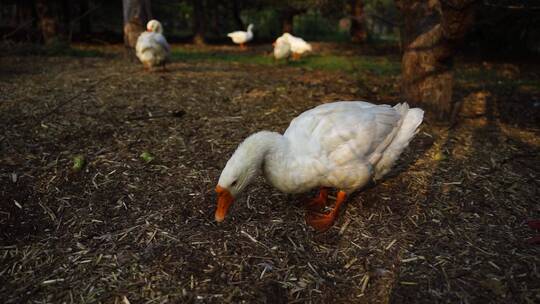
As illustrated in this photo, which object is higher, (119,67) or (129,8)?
(129,8)

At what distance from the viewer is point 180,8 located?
60.2 feet

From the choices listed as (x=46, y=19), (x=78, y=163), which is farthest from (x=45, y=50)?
(x=78, y=163)

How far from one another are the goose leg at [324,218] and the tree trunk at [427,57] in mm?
2447

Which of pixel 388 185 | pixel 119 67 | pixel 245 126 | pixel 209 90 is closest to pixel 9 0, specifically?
pixel 119 67

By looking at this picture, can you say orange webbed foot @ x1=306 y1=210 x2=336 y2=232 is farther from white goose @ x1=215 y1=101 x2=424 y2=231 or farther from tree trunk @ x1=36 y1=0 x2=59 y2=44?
tree trunk @ x1=36 y1=0 x2=59 y2=44

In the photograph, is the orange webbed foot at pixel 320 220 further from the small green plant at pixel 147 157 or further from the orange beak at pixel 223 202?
the small green plant at pixel 147 157

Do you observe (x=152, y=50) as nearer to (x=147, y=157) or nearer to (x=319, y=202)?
(x=147, y=157)

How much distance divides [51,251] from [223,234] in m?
1.20

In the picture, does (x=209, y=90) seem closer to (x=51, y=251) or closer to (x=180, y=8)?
(x=51, y=251)

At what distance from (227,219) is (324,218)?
78 centimetres

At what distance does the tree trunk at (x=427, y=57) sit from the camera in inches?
174

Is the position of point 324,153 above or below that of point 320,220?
above

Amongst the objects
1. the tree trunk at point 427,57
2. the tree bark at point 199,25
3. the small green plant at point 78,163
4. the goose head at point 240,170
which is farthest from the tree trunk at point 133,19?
the goose head at point 240,170

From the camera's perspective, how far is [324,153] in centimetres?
274
